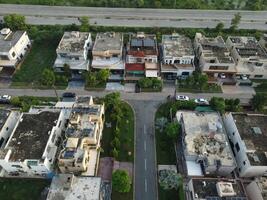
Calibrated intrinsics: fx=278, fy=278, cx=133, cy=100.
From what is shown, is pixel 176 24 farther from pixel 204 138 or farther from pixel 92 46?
pixel 204 138

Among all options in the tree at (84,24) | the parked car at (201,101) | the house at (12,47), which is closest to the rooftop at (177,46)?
the parked car at (201,101)

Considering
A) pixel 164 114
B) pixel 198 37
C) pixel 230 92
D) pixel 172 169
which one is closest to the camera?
pixel 172 169

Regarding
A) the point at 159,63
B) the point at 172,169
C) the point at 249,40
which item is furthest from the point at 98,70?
the point at 249,40

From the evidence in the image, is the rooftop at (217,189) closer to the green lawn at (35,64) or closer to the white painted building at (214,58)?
the white painted building at (214,58)

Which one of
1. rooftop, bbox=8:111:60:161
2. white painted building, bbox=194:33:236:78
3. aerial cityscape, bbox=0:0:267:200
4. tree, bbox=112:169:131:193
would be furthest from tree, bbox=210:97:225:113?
rooftop, bbox=8:111:60:161

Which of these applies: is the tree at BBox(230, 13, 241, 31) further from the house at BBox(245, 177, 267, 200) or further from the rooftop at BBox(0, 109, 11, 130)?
the rooftop at BBox(0, 109, 11, 130)

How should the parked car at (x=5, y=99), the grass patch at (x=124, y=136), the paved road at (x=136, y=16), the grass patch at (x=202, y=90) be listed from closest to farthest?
the grass patch at (x=124, y=136) < the parked car at (x=5, y=99) < the grass patch at (x=202, y=90) < the paved road at (x=136, y=16)
